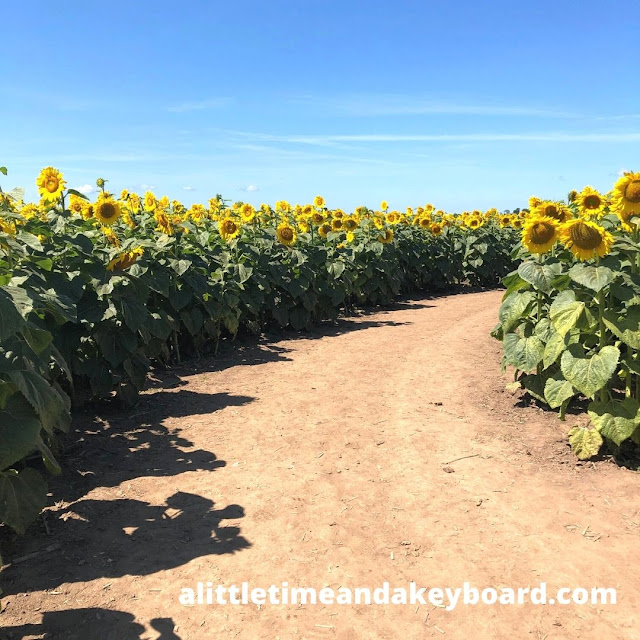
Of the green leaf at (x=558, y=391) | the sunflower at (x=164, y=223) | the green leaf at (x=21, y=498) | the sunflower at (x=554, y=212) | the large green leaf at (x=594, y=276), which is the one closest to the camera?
the green leaf at (x=21, y=498)

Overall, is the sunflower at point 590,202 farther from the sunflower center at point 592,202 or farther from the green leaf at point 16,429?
the green leaf at point 16,429

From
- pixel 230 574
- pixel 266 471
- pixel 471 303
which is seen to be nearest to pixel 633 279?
pixel 266 471

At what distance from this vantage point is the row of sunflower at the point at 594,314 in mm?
4465

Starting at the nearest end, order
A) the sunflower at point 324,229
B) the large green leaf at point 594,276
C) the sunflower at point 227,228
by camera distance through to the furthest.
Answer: the large green leaf at point 594,276 < the sunflower at point 227,228 < the sunflower at point 324,229

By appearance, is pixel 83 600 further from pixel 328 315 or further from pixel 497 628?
pixel 328 315

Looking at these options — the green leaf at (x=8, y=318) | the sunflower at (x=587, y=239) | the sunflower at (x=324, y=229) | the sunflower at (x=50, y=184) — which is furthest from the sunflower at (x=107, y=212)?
the sunflower at (x=324, y=229)

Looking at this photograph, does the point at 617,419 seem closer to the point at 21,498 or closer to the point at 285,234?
the point at 21,498

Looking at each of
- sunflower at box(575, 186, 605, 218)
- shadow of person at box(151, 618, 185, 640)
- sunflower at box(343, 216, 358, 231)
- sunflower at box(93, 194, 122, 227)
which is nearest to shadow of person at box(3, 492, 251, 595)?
shadow of person at box(151, 618, 185, 640)

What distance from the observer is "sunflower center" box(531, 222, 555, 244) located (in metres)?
5.05

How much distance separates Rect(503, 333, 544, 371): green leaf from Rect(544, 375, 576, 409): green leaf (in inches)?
13.0

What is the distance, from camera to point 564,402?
5.38 m

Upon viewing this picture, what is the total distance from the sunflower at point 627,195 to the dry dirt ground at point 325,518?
1.99 m

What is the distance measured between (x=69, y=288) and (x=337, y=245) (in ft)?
23.8

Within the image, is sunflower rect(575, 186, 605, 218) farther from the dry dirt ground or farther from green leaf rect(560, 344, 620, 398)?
the dry dirt ground
